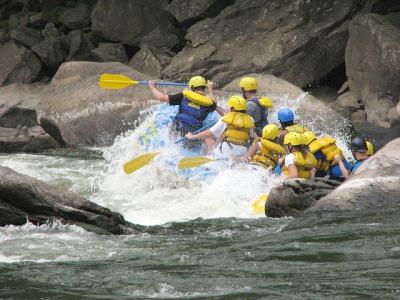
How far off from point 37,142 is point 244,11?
4.94 meters

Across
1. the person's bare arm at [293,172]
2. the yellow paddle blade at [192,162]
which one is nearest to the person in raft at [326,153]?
the person's bare arm at [293,172]

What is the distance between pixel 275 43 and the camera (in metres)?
16.8

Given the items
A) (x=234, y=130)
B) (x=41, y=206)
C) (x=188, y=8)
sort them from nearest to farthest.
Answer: (x=41, y=206), (x=234, y=130), (x=188, y=8)

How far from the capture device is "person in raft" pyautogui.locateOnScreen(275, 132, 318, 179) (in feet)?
30.1

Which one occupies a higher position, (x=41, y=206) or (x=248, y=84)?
(x=41, y=206)

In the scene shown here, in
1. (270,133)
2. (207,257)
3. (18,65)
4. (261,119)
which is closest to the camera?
(207,257)

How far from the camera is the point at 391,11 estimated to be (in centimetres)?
1681

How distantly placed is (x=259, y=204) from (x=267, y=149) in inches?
47.2

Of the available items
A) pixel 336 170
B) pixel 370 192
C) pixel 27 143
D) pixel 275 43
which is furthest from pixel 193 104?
pixel 275 43

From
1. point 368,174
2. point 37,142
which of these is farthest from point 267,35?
point 368,174

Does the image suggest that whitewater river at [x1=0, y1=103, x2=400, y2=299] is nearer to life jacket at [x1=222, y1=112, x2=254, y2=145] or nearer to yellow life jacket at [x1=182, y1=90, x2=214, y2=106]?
life jacket at [x1=222, y1=112, x2=254, y2=145]

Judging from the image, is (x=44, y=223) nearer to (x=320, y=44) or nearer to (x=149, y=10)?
(x=320, y=44)

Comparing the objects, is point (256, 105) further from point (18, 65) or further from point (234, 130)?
point (18, 65)

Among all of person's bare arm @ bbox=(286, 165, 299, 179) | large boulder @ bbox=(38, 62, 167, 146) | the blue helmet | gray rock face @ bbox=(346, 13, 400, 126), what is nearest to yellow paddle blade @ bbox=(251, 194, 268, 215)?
person's bare arm @ bbox=(286, 165, 299, 179)
